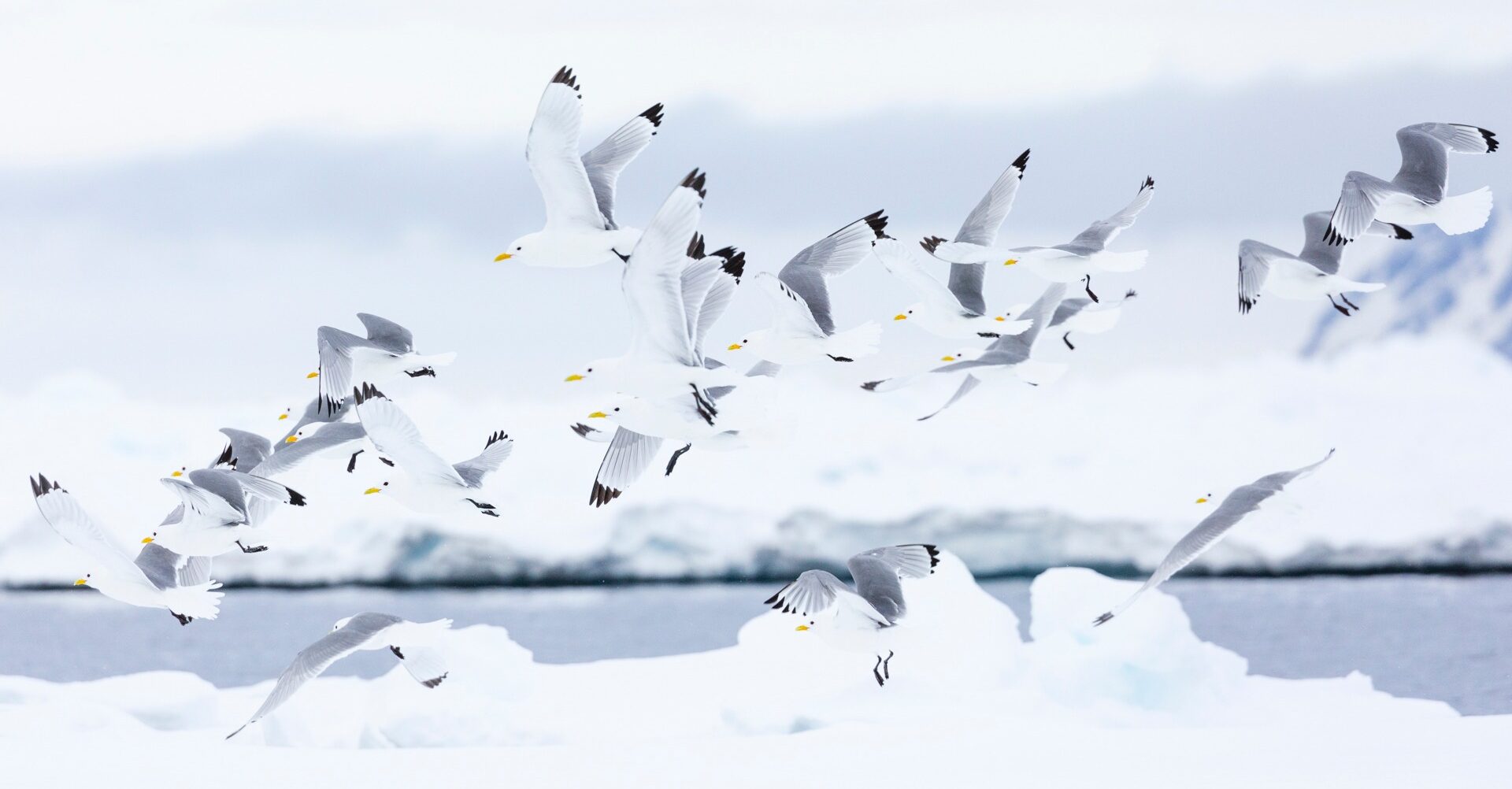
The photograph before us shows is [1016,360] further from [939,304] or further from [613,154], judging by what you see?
[613,154]

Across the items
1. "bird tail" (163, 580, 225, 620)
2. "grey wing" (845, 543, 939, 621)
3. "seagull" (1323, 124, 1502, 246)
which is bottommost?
"grey wing" (845, 543, 939, 621)

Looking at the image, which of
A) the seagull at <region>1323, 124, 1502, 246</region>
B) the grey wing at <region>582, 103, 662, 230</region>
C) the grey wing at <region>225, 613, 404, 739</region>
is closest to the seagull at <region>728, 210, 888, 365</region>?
the grey wing at <region>582, 103, 662, 230</region>

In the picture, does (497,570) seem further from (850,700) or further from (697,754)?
(697,754)

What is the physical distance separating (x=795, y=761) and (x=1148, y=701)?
4.56 meters

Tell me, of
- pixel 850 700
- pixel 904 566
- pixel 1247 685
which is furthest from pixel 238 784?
pixel 1247 685

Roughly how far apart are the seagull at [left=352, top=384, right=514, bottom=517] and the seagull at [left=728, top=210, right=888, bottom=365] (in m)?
1.15

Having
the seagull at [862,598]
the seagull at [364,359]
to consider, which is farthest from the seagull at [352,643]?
the seagull at [862,598]

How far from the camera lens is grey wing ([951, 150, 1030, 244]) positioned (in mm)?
5746

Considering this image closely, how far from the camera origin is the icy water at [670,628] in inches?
731

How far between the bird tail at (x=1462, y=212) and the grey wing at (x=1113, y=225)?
3.59 feet

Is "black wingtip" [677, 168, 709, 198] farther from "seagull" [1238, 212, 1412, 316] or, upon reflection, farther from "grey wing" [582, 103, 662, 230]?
"seagull" [1238, 212, 1412, 316]

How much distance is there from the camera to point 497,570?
843 inches

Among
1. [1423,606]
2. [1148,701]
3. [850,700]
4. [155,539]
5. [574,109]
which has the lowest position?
[1423,606]

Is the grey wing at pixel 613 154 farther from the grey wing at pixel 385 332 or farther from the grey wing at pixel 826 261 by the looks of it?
the grey wing at pixel 385 332
